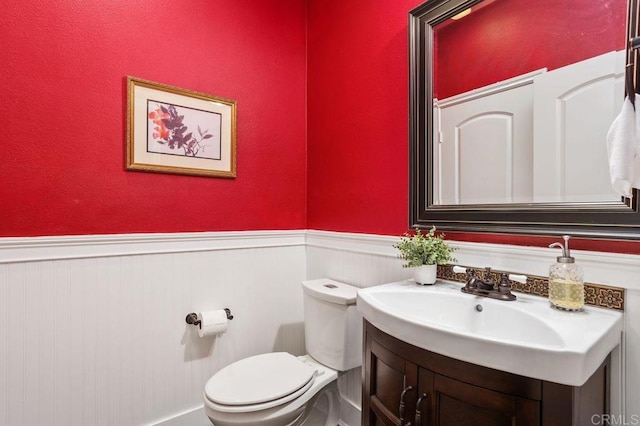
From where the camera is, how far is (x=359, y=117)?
175cm

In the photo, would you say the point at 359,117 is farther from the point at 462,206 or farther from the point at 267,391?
the point at 267,391

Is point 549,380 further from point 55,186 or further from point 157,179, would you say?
point 55,186

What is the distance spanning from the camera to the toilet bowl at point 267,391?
122 centimetres

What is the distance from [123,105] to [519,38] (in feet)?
5.39

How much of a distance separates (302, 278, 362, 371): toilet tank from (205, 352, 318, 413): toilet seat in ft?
0.35

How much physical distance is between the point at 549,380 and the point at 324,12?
2.08 metres

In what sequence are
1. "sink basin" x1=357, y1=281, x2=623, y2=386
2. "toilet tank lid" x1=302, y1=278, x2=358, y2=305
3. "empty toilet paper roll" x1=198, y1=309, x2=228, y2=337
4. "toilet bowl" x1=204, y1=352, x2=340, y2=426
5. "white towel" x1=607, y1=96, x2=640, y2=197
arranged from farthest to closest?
1. "empty toilet paper roll" x1=198, y1=309, x2=228, y2=337
2. "toilet tank lid" x1=302, y1=278, x2=358, y2=305
3. "toilet bowl" x1=204, y1=352, x2=340, y2=426
4. "white towel" x1=607, y1=96, x2=640, y2=197
5. "sink basin" x1=357, y1=281, x2=623, y2=386

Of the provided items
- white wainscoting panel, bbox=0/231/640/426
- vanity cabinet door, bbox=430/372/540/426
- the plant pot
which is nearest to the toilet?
white wainscoting panel, bbox=0/231/640/426

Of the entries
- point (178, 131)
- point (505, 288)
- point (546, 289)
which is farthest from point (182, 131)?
point (546, 289)

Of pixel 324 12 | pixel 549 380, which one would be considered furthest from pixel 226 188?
pixel 549 380

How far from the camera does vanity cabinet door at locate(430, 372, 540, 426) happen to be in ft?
2.31

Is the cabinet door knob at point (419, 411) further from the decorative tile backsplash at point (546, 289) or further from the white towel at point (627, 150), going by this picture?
the white towel at point (627, 150)

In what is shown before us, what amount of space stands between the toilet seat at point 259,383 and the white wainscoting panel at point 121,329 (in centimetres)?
38

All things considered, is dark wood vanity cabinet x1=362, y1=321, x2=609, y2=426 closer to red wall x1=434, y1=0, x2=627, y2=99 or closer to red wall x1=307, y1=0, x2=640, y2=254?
red wall x1=307, y1=0, x2=640, y2=254
